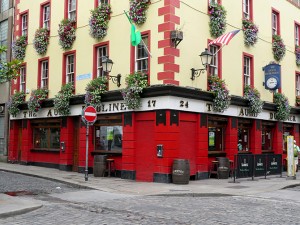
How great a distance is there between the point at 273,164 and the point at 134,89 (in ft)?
23.8

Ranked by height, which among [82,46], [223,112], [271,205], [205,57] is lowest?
[271,205]

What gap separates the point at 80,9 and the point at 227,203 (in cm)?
1263

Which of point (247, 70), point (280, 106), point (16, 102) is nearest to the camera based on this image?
point (247, 70)

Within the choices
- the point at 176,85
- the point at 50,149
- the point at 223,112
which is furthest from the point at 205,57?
the point at 50,149

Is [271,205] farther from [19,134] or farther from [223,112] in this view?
[19,134]

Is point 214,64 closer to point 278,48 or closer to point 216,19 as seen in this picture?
point 216,19

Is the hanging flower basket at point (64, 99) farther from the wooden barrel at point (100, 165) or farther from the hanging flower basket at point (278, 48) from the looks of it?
the hanging flower basket at point (278, 48)

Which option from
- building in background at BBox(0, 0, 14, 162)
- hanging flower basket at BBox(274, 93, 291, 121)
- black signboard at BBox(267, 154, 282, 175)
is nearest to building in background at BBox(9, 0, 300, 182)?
hanging flower basket at BBox(274, 93, 291, 121)

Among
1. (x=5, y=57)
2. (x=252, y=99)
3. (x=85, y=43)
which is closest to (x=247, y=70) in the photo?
(x=252, y=99)

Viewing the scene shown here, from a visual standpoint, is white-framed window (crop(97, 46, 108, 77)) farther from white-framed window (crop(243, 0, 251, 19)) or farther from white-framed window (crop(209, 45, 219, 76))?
white-framed window (crop(243, 0, 251, 19))

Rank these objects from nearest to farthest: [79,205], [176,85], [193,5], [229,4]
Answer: [79,205]
[176,85]
[193,5]
[229,4]

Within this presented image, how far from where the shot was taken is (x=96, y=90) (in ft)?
58.5

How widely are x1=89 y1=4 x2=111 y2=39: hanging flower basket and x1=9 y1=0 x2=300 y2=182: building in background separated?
0.83 feet

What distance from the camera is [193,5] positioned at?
16.9 m
